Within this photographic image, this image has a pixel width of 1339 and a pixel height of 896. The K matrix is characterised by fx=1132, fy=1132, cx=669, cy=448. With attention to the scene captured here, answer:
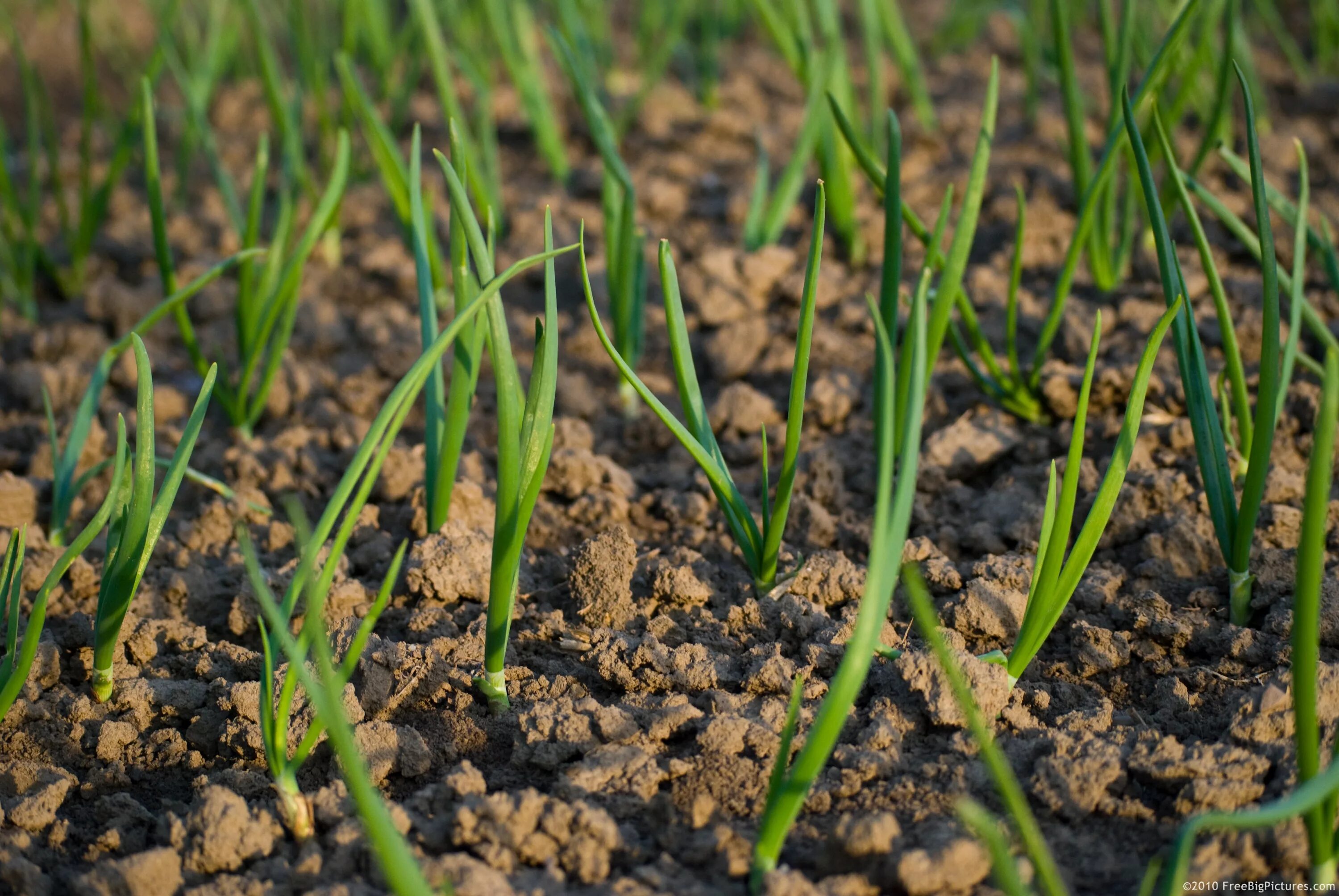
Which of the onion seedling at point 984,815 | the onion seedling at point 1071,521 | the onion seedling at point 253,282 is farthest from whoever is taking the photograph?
the onion seedling at point 253,282

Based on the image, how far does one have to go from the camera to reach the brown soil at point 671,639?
3.33 ft

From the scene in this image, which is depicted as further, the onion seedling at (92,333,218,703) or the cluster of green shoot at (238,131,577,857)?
the onion seedling at (92,333,218,703)

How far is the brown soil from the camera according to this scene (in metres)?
1.01

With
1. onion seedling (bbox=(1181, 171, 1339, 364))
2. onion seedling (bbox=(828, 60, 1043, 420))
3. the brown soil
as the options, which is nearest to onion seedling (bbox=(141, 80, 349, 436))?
the brown soil

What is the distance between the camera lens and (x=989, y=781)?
1.07m

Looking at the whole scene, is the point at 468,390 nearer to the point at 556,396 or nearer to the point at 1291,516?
the point at 556,396

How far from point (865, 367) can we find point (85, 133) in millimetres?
1423

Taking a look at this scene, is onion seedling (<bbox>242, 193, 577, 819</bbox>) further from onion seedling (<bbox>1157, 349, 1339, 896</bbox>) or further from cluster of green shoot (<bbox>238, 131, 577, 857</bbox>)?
onion seedling (<bbox>1157, 349, 1339, 896</bbox>)

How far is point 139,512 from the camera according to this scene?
1125 millimetres

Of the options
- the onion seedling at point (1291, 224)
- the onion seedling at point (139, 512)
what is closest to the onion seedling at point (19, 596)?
the onion seedling at point (139, 512)

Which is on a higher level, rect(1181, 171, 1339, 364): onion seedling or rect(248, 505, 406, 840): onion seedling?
rect(1181, 171, 1339, 364): onion seedling

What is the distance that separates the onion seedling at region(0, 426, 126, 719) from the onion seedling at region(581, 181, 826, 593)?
1.72 feet

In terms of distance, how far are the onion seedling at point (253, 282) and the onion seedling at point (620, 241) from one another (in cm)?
37

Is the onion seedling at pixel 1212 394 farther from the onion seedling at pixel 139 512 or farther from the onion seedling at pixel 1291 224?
the onion seedling at pixel 139 512
